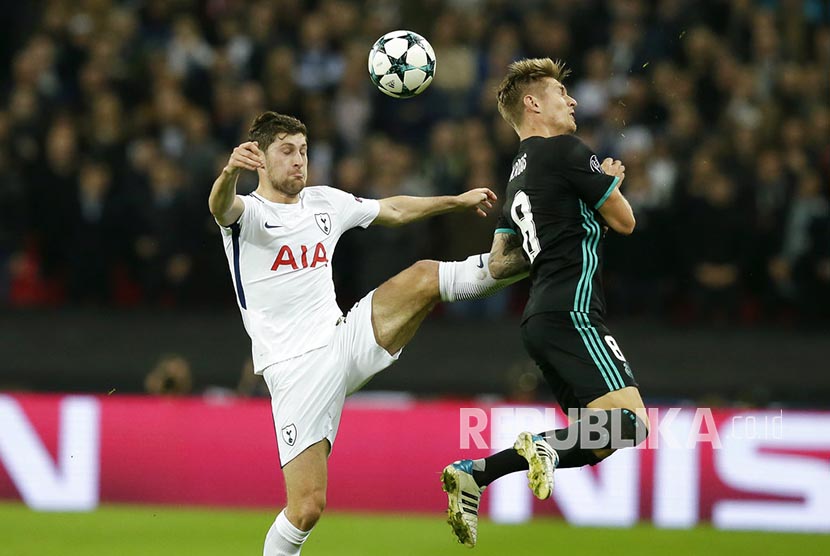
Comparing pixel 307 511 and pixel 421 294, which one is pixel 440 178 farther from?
pixel 307 511

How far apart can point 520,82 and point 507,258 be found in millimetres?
997

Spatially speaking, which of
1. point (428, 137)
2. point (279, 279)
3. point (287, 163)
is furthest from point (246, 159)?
point (428, 137)

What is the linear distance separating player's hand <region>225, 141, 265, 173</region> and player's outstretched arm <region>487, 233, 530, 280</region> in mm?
1446

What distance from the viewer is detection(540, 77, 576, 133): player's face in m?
7.36

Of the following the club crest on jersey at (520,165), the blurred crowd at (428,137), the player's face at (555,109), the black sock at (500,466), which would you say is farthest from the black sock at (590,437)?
the blurred crowd at (428,137)

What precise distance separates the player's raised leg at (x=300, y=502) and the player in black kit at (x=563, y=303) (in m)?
0.74

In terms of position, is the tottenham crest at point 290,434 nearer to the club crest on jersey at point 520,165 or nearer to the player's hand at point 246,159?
the player's hand at point 246,159

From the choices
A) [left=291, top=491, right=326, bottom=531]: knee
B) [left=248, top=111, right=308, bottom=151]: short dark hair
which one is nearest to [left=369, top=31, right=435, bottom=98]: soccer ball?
[left=248, top=111, right=308, bottom=151]: short dark hair

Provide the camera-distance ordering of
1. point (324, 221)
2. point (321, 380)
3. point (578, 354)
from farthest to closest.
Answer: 1. point (324, 221)
2. point (321, 380)
3. point (578, 354)

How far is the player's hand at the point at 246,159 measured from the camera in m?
7.05

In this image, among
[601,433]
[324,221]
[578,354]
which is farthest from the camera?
[324,221]

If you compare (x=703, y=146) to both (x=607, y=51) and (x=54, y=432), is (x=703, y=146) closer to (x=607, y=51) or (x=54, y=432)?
(x=607, y=51)

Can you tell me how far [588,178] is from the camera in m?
7.04

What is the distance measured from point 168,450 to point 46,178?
2.90 metres
